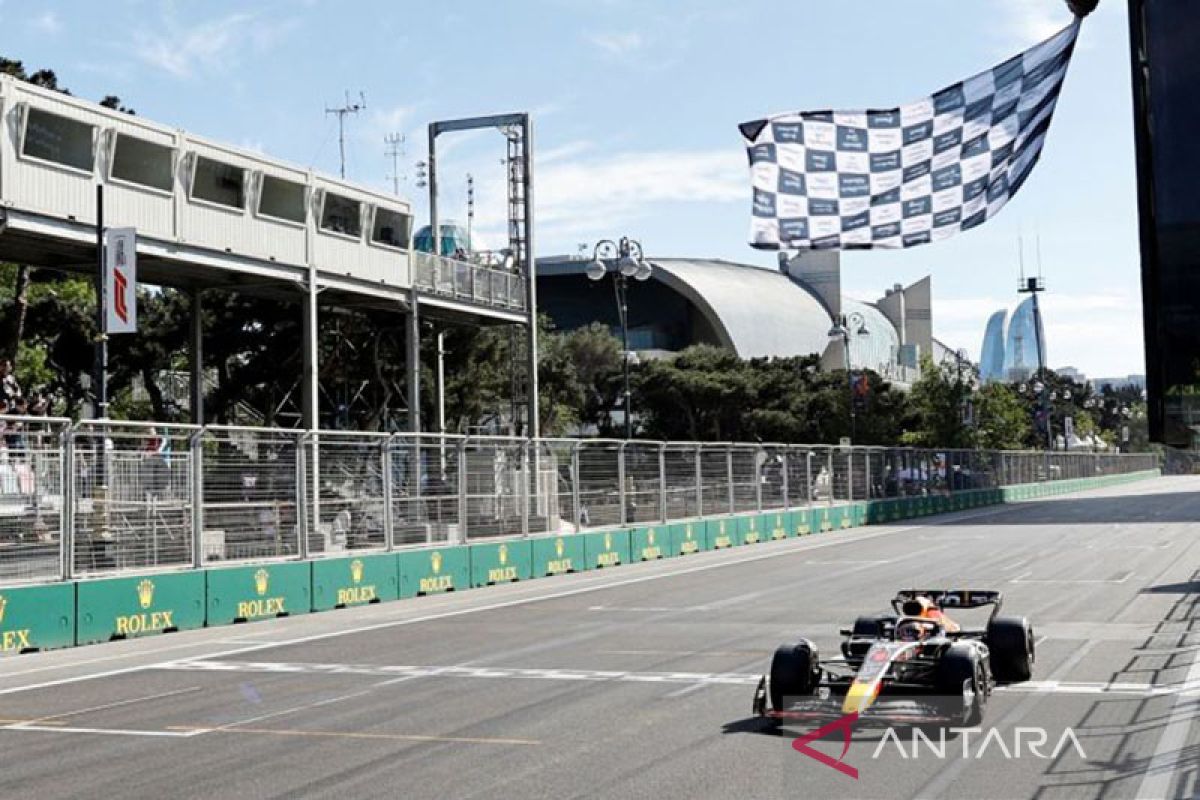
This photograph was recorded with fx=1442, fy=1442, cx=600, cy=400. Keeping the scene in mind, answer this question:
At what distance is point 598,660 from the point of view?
13.5 m

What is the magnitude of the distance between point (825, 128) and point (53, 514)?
9542 millimetres

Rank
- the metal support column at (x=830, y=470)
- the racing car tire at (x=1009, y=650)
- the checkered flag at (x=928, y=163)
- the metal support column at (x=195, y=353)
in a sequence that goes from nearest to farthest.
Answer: the racing car tire at (x=1009, y=650), the checkered flag at (x=928, y=163), the metal support column at (x=195, y=353), the metal support column at (x=830, y=470)

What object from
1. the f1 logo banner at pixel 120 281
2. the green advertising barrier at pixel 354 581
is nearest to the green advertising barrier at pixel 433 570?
the green advertising barrier at pixel 354 581

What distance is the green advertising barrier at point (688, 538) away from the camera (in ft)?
107

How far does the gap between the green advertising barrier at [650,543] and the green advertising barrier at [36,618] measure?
51.4 feet

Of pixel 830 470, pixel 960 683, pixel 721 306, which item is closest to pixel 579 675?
pixel 960 683

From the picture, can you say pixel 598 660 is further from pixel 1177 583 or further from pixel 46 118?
pixel 46 118

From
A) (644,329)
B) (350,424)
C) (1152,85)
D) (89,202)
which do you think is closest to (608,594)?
(89,202)

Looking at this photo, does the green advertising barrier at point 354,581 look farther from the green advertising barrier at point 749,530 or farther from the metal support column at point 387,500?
the green advertising barrier at point 749,530

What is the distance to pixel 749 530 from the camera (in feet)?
121

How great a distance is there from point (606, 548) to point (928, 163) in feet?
55.8

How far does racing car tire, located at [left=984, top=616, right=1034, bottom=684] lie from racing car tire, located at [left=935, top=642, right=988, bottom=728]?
1.46 m

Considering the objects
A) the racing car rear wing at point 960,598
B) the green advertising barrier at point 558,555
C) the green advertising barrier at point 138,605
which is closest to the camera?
the racing car rear wing at point 960,598
